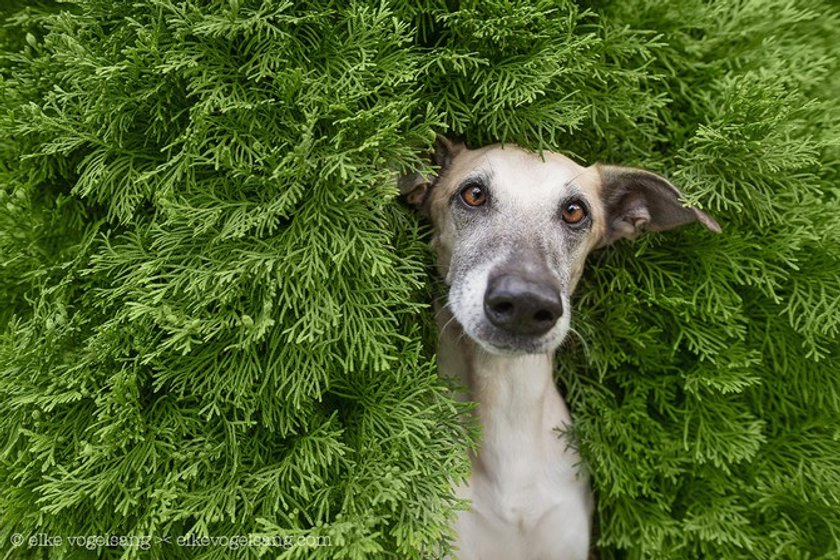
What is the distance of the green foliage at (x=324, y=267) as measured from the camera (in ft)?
5.51

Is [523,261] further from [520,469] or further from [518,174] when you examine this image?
[520,469]

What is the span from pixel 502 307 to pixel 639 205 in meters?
0.68

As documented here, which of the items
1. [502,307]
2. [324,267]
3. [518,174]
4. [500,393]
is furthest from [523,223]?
[324,267]

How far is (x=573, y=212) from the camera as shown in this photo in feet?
7.13

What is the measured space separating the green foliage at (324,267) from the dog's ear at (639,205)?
0.08 m

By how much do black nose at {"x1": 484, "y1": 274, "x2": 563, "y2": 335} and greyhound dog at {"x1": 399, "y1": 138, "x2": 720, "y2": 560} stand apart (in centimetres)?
4

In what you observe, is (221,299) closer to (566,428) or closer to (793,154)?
(566,428)

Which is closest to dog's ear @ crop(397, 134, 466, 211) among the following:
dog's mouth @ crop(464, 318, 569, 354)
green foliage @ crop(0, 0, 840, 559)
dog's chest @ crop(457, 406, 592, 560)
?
green foliage @ crop(0, 0, 840, 559)

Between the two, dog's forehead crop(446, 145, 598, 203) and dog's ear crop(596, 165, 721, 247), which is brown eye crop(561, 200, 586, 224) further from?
Answer: dog's ear crop(596, 165, 721, 247)

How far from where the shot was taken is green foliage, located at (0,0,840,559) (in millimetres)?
1679

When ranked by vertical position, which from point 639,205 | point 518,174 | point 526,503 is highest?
point 518,174

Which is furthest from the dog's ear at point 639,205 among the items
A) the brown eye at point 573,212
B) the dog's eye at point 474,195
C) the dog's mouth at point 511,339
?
the dog's mouth at point 511,339

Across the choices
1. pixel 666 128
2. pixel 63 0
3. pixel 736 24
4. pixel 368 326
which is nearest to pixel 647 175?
pixel 666 128

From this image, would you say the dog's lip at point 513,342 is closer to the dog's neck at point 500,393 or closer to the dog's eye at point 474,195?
the dog's neck at point 500,393
